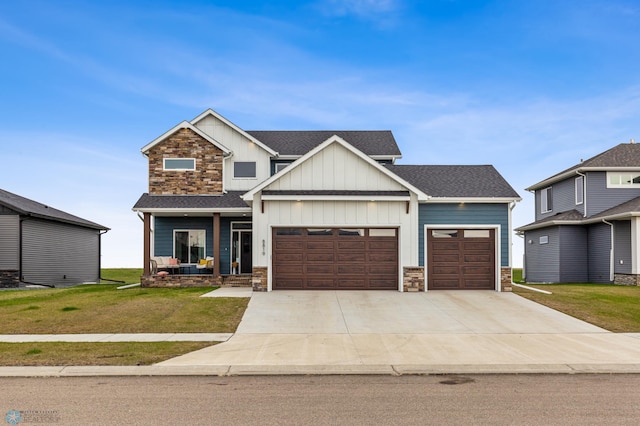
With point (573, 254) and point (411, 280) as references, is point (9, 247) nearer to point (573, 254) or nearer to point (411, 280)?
point (411, 280)

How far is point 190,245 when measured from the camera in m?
27.0

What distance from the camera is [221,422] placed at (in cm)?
688

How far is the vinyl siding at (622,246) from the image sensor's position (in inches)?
1061

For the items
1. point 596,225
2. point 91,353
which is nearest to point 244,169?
point 91,353

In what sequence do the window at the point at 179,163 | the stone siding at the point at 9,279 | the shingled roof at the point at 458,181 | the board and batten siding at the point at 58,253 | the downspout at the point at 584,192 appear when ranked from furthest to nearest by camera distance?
the downspout at the point at 584,192, the board and batten siding at the point at 58,253, the stone siding at the point at 9,279, the window at the point at 179,163, the shingled roof at the point at 458,181

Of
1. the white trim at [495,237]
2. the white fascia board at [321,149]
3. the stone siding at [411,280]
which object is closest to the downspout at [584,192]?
the white trim at [495,237]

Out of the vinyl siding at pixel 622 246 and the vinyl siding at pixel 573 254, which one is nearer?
the vinyl siding at pixel 622 246

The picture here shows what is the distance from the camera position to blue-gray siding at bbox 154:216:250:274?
26.8 metres

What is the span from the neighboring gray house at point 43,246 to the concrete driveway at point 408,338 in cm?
1480

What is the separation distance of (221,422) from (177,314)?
10.1 metres

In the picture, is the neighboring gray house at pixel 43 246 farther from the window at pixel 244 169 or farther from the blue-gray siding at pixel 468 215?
the blue-gray siding at pixel 468 215

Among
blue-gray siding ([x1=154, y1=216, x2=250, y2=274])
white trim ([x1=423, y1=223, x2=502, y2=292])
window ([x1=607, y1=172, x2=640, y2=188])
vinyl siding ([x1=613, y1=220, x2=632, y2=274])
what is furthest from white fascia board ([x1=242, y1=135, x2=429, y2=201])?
window ([x1=607, y1=172, x2=640, y2=188])

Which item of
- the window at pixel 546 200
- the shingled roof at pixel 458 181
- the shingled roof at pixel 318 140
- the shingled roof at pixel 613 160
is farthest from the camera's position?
the window at pixel 546 200

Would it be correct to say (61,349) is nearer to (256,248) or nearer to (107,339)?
(107,339)
